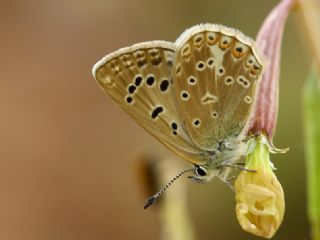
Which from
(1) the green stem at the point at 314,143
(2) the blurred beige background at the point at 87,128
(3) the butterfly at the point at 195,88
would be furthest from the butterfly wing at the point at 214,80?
(2) the blurred beige background at the point at 87,128

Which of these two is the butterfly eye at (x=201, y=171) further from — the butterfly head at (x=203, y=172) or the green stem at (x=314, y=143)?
the green stem at (x=314, y=143)

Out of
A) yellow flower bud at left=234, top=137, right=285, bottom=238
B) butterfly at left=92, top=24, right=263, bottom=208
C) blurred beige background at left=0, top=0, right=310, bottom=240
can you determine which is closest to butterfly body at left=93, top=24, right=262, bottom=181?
butterfly at left=92, top=24, right=263, bottom=208

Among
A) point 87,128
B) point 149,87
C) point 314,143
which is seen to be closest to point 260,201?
point 314,143

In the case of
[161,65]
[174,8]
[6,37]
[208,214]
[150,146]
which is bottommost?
[208,214]

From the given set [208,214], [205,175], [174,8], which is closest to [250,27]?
[174,8]

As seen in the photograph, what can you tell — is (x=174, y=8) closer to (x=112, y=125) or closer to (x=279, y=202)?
(x=112, y=125)
